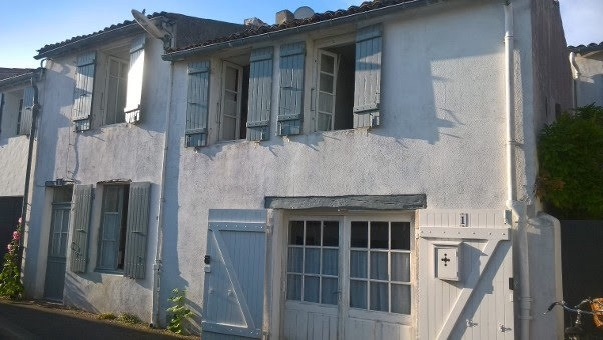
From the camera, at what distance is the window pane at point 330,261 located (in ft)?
25.0

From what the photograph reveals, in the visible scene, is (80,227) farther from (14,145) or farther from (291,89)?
(291,89)

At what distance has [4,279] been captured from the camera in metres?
11.6

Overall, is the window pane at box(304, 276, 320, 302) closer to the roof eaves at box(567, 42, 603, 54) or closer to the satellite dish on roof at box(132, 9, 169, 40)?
the satellite dish on roof at box(132, 9, 169, 40)

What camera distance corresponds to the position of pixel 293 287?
8008 mm

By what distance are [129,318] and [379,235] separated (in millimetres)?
4773

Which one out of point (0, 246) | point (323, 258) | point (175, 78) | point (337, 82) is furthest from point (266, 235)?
point (0, 246)

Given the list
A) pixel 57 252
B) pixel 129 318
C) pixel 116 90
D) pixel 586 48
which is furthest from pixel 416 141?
pixel 57 252

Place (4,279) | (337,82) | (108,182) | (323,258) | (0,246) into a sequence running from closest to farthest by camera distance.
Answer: (323,258), (337,82), (108,182), (4,279), (0,246)

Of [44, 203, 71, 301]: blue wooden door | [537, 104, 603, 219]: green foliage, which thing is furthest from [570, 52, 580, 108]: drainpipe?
[44, 203, 71, 301]: blue wooden door

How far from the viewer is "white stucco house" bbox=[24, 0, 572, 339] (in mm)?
6344

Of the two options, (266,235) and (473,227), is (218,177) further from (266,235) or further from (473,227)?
(473,227)

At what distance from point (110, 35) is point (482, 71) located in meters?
7.17

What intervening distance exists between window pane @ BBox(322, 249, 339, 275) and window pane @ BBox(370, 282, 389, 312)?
0.60 m

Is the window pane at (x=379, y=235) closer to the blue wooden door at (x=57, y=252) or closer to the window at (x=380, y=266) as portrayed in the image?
the window at (x=380, y=266)
